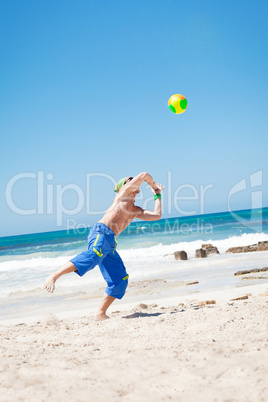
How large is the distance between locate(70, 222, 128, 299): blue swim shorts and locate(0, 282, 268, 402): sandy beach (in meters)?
0.47

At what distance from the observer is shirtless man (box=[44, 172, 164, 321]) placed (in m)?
4.21

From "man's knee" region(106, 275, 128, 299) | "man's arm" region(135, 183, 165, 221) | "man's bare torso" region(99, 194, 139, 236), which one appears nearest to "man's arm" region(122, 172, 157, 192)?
"man's bare torso" region(99, 194, 139, 236)

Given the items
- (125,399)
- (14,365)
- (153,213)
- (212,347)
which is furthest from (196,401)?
(153,213)

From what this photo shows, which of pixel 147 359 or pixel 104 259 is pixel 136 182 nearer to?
pixel 104 259

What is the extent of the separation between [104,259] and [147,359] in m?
1.88

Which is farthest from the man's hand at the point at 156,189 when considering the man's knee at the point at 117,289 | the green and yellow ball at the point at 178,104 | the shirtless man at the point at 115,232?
the green and yellow ball at the point at 178,104

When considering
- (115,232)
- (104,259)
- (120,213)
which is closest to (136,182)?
(120,213)

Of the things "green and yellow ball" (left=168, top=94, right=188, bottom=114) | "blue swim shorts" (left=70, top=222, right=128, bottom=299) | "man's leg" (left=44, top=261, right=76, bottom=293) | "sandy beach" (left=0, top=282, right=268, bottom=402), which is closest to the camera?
"sandy beach" (left=0, top=282, right=268, bottom=402)

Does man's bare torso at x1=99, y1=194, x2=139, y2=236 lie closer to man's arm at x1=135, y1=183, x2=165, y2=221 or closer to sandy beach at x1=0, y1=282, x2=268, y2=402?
man's arm at x1=135, y1=183, x2=165, y2=221

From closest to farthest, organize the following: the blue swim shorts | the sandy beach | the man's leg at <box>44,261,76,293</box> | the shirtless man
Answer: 1. the sandy beach
2. the man's leg at <box>44,261,76,293</box>
3. the blue swim shorts
4. the shirtless man

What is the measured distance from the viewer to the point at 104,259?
4.42 metres

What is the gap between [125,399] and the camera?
2064 mm

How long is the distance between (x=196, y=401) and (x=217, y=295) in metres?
3.93

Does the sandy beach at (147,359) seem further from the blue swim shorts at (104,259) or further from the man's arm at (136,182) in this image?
the man's arm at (136,182)
